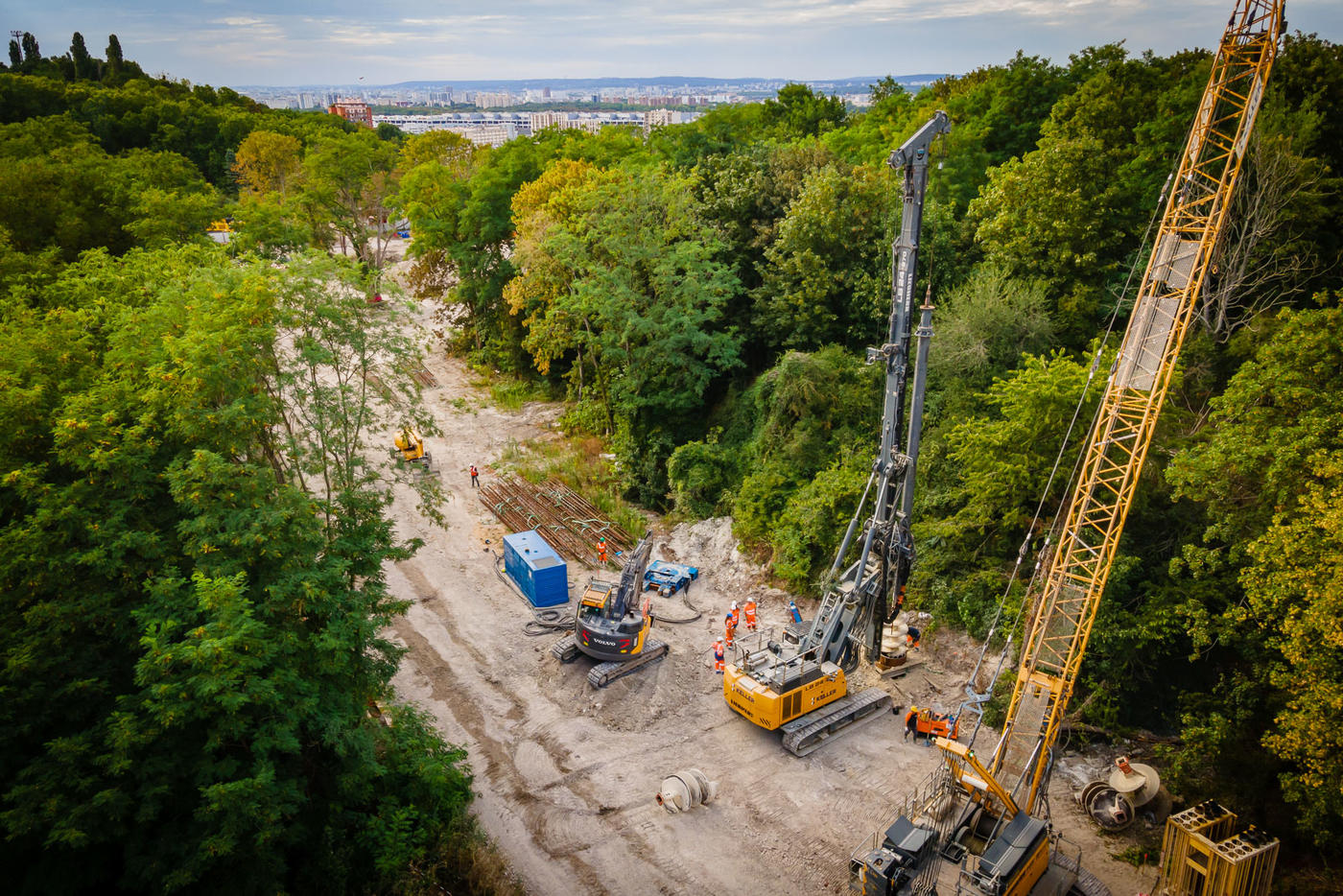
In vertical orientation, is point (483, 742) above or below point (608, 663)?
below

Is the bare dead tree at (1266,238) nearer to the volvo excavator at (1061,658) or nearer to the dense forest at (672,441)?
the dense forest at (672,441)

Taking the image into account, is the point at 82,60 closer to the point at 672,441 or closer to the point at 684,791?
the point at 672,441

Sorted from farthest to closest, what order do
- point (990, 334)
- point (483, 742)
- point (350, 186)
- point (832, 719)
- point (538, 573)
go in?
point (350, 186) < point (990, 334) < point (538, 573) < point (483, 742) < point (832, 719)

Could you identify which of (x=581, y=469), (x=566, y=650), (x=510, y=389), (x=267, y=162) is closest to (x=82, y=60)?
(x=267, y=162)

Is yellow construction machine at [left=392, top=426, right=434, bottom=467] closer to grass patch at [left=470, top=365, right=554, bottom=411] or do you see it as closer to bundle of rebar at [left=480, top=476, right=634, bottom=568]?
bundle of rebar at [left=480, top=476, right=634, bottom=568]

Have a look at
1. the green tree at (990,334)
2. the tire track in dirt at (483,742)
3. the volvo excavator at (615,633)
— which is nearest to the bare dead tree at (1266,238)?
the green tree at (990,334)

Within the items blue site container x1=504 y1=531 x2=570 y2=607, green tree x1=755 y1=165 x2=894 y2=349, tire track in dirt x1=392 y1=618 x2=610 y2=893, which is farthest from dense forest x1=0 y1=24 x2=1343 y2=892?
blue site container x1=504 y1=531 x2=570 y2=607
